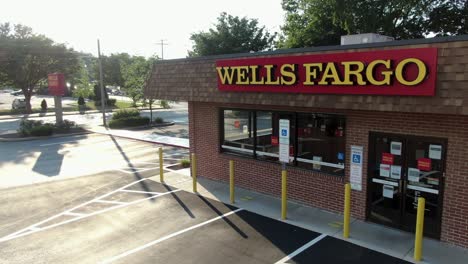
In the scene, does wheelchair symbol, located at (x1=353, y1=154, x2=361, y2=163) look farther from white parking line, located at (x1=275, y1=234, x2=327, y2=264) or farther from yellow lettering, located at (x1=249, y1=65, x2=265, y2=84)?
yellow lettering, located at (x1=249, y1=65, x2=265, y2=84)

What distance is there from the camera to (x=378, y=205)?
860 cm

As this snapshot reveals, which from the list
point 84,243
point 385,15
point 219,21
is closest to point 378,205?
point 84,243

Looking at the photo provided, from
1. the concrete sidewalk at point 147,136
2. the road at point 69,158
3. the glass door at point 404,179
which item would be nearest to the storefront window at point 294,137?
the glass door at point 404,179

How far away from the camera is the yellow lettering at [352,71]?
7580mm

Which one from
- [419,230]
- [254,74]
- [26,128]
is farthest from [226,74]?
[26,128]

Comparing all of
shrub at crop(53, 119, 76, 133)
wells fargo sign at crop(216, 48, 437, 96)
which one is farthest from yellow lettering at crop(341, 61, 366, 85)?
shrub at crop(53, 119, 76, 133)

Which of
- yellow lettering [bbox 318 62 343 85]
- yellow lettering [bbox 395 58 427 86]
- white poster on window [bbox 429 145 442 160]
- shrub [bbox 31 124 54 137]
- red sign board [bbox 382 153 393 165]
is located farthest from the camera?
shrub [bbox 31 124 54 137]

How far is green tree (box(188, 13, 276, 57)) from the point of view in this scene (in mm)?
37656

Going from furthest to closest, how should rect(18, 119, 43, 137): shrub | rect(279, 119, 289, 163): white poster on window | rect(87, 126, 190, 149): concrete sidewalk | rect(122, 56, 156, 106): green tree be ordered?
rect(122, 56, 156, 106): green tree, rect(18, 119, 43, 137): shrub, rect(87, 126, 190, 149): concrete sidewalk, rect(279, 119, 289, 163): white poster on window

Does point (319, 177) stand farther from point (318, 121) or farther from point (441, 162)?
point (441, 162)

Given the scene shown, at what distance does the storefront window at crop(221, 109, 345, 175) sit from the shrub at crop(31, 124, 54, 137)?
57.5 feet

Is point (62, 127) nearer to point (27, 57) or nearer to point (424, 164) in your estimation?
point (27, 57)

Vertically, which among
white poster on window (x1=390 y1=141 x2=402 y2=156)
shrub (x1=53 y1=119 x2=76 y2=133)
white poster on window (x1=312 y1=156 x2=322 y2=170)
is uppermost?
white poster on window (x1=390 y1=141 x2=402 y2=156)

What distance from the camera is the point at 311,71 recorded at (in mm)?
8422
